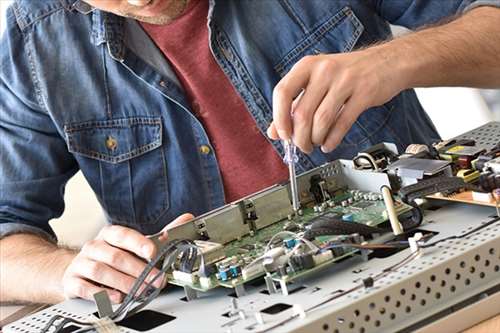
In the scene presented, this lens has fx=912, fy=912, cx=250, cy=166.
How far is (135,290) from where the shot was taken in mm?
1367

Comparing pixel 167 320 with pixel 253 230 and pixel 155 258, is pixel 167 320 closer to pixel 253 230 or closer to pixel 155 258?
pixel 155 258

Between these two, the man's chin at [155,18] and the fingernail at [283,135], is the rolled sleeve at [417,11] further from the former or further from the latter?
the fingernail at [283,135]

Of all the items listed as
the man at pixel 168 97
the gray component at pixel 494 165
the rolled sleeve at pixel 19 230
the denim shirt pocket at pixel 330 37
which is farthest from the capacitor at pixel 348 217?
the rolled sleeve at pixel 19 230

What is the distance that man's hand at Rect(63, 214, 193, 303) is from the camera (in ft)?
4.69

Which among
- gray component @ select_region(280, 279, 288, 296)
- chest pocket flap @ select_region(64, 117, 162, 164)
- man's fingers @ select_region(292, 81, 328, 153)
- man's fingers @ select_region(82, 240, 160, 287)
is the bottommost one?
gray component @ select_region(280, 279, 288, 296)

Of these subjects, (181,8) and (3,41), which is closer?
(181,8)

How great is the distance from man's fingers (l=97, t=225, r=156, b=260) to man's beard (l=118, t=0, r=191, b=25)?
60 centimetres

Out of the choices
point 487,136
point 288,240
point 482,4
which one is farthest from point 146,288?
point 482,4

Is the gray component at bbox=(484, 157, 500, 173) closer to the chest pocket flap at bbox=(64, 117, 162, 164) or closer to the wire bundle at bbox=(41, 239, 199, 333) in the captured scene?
the wire bundle at bbox=(41, 239, 199, 333)

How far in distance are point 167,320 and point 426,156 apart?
53 cm

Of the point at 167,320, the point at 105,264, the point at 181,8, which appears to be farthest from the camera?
the point at 181,8

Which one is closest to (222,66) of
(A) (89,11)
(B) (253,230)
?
(A) (89,11)

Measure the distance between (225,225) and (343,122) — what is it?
27 centimetres

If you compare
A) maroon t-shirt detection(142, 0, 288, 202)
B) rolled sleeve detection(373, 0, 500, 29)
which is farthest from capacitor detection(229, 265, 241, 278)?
rolled sleeve detection(373, 0, 500, 29)
